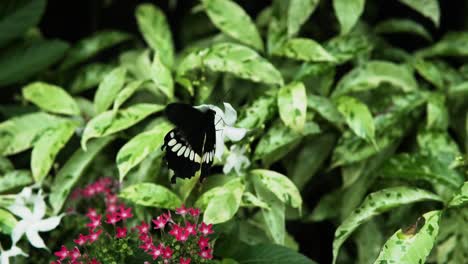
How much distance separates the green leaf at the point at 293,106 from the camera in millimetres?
1530

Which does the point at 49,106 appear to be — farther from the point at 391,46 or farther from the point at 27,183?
the point at 391,46

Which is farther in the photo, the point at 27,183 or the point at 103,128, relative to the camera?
the point at 27,183

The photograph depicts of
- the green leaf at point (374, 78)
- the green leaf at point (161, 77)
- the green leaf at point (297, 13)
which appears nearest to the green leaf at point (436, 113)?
the green leaf at point (374, 78)

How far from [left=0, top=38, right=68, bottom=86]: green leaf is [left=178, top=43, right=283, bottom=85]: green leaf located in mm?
503

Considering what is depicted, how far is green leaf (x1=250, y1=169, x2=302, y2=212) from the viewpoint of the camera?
1486 millimetres

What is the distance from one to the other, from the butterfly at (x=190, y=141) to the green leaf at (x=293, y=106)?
324 millimetres

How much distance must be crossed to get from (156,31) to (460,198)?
1032mm

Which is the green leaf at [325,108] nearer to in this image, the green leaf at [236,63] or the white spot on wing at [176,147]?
the green leaf at [236,63]

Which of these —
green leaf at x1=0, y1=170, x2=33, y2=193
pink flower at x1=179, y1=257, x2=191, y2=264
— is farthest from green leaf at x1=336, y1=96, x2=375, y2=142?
green leaf at x1=0, y1=170, x2=33, y2=193

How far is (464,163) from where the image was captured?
152 cm

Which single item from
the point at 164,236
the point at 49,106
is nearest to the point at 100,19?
the point at 49,106

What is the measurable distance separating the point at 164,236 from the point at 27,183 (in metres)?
0.54

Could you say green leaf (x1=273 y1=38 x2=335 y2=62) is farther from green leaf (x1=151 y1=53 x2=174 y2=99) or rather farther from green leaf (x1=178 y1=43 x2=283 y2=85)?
green leaf (x1=151 y1=53 x2=174 y2=99)

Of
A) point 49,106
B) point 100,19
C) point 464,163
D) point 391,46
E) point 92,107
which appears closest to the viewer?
point 464,163
